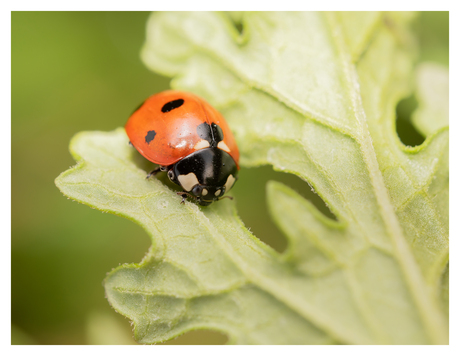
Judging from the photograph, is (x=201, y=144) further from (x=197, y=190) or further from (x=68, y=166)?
(x=68, y=166)

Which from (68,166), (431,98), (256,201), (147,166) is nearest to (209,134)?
(147,166)

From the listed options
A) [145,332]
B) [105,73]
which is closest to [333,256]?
[145,332]

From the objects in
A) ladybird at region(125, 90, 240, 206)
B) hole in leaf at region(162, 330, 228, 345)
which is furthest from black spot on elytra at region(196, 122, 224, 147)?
hole in leaf at region(162, 330, 228, 345)

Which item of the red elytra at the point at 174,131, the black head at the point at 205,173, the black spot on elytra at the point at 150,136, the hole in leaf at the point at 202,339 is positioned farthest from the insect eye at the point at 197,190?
the hole in leaf at the point at 202,339

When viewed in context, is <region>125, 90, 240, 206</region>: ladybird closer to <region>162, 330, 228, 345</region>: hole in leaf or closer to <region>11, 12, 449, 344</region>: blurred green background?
<region>11, 12, 449, 344</region>: blurred green background

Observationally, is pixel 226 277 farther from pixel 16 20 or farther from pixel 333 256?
pixel 16 20
